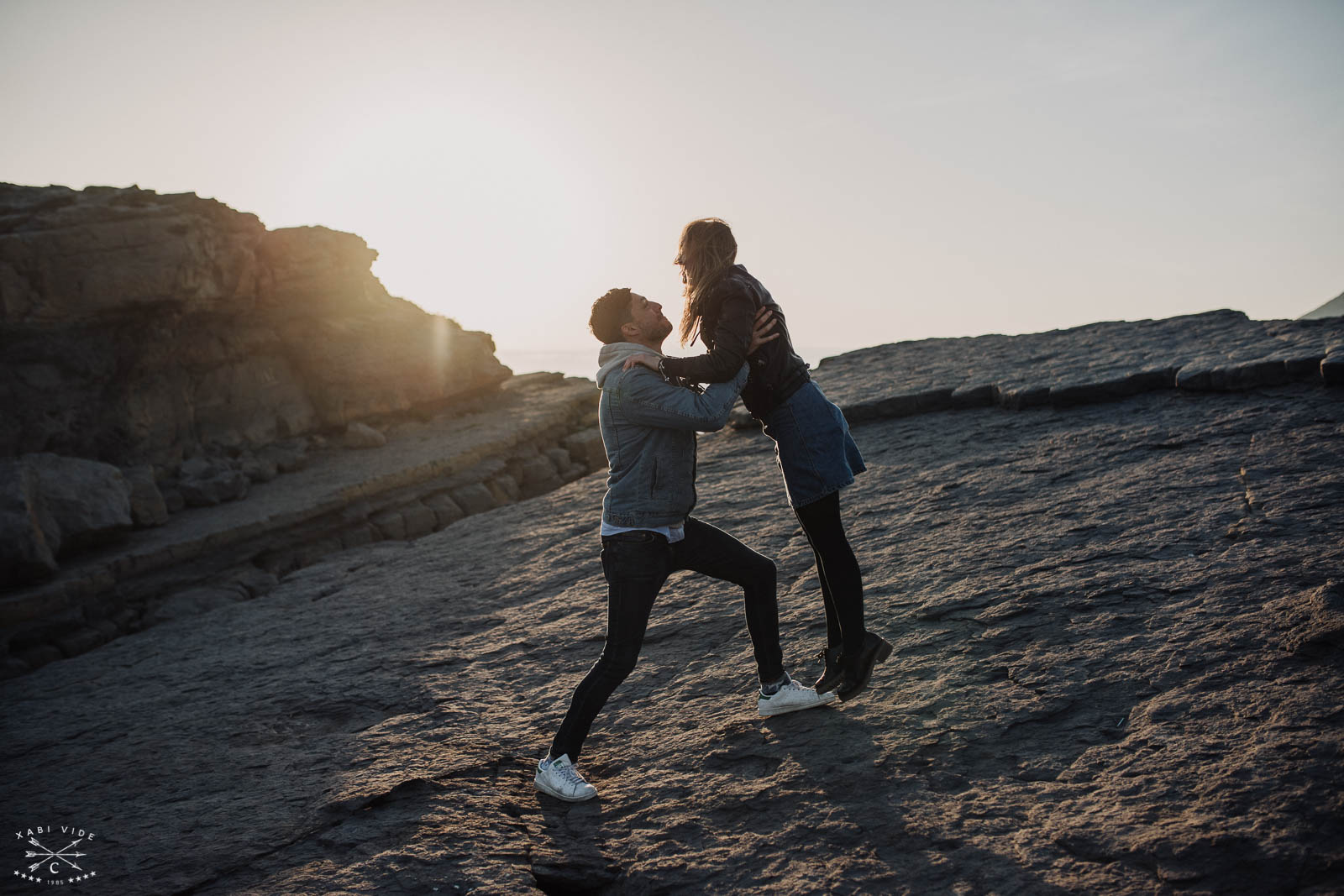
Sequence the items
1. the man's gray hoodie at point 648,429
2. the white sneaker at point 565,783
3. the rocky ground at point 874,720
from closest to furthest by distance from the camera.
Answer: the rocky ground at point 874,720, the man's gray hoodie at point 648,429, the white sneaker at point 565,783

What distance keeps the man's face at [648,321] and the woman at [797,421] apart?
12 centimetres

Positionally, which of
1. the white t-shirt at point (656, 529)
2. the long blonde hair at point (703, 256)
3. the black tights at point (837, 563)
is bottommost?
the black tights at point (837, 563)

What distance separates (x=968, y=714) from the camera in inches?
141

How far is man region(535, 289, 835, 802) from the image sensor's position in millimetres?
3500

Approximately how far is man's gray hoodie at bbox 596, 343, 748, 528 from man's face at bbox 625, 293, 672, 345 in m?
0.07

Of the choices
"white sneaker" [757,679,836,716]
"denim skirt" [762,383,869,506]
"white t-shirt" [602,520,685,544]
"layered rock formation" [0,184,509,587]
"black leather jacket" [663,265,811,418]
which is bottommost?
"white sneaker" [757,679,836,716]

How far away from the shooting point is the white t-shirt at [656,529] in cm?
351

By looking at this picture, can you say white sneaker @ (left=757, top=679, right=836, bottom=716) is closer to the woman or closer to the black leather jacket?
the woman

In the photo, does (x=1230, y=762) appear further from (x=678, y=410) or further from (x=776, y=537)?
(x=776, y=537)

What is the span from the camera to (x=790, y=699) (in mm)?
3836

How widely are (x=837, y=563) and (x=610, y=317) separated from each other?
1432 millimetres
